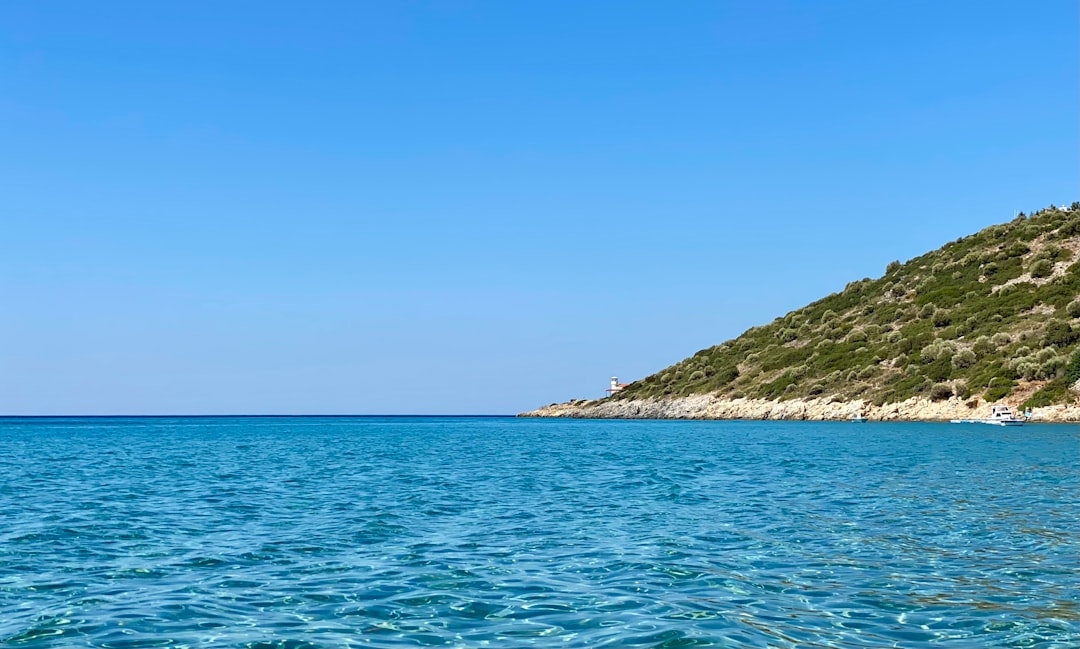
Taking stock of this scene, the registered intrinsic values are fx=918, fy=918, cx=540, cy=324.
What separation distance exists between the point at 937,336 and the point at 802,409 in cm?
1953

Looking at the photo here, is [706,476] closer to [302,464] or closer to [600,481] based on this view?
[600,481]

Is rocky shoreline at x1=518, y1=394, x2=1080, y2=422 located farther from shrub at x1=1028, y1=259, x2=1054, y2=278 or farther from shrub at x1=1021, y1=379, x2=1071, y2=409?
shrub at x1=1028, y1=259, x2=1054, y2=278

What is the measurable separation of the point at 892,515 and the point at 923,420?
7553 cm

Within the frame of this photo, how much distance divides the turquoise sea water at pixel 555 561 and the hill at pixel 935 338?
198 ft

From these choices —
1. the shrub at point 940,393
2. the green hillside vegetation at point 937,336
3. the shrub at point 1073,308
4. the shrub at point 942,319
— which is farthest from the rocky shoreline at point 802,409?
the shrub at point 942,319

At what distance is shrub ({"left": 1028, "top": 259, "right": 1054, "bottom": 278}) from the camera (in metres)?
121

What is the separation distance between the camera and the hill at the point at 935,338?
94000 mm

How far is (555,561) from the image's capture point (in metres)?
18.5

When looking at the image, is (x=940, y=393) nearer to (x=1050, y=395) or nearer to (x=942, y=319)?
(x=1050, y=395)

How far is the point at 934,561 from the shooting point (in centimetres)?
1792

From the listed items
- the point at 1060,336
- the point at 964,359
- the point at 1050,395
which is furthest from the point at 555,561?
the point at 964,359

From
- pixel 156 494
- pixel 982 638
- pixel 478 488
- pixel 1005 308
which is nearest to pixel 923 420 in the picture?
pixel 1005 308

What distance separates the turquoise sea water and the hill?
60271 millimetres

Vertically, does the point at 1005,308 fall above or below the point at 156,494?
above
